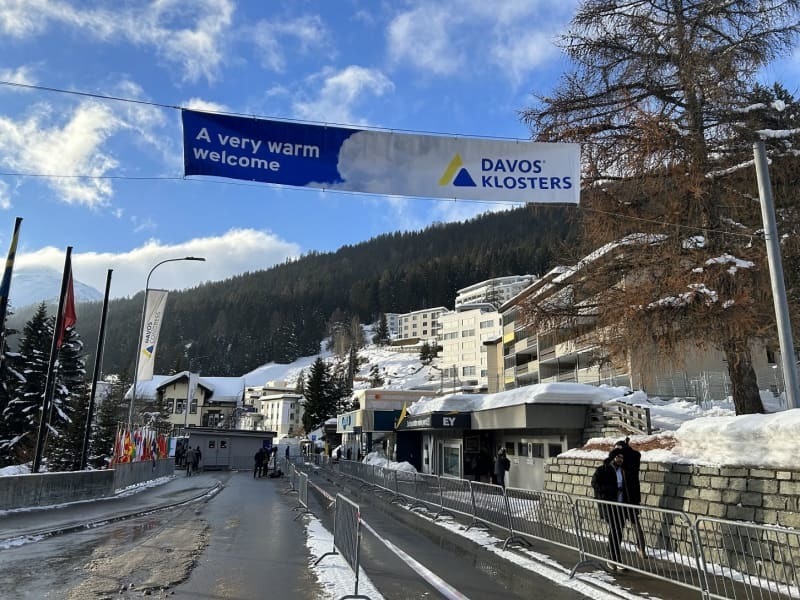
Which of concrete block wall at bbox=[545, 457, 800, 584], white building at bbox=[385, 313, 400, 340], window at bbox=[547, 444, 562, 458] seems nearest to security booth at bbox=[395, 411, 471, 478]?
window at bbox=[547, 444, 562, 458]

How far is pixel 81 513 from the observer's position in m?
15.6

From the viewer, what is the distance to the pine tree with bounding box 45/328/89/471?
3281 cm

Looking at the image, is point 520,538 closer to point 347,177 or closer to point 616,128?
point 347,177

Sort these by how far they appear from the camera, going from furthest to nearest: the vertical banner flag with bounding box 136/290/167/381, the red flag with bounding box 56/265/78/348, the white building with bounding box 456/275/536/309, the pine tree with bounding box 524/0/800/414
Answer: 1. the white building with bounding box 456/275/536/309
2. the vertical banner flag with bounding box 136/290/167/381
3. the red flag with bounding box 56/265/78/348
4. the pine tree with bounding box 524/0/800/414

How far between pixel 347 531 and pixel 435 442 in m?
23.2

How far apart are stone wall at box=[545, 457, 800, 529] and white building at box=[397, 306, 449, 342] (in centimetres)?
16311

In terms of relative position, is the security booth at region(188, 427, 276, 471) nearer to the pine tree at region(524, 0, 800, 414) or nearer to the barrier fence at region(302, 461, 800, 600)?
the barrier fence at region(302, 461, 800, 600)

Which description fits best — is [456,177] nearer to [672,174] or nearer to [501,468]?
[672,174]

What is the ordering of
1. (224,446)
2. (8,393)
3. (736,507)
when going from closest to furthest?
(736,507), (8,393), (224,446)

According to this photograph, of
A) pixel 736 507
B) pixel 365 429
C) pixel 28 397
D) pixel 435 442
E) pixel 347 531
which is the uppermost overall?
pixel 28 397

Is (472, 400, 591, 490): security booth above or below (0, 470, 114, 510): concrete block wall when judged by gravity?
above

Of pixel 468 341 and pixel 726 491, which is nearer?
pixel 726 491

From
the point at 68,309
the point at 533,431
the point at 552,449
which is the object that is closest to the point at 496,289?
the point at 533,431

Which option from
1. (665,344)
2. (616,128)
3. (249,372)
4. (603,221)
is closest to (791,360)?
(665,344)
